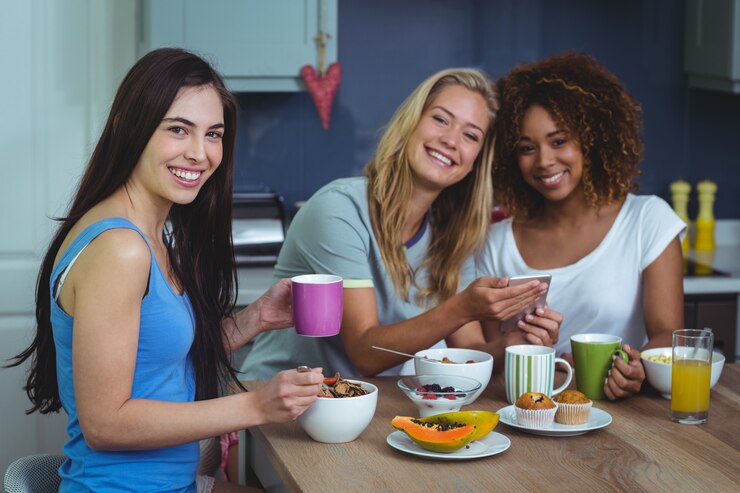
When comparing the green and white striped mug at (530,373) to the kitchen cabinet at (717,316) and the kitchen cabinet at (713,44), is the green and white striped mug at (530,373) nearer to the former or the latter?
the kitchen cabinet at (717,316)

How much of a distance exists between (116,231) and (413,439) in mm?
536

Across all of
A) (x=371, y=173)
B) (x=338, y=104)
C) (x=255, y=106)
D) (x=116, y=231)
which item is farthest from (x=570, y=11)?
(x=116, y=231)

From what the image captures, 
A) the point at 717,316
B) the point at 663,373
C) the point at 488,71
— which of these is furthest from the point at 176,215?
the point at 488,71

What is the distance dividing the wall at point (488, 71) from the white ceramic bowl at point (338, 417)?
6.62 ft

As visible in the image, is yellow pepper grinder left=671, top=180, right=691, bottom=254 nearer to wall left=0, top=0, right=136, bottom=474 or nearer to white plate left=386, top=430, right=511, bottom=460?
wall left=0, top=0, right=136, bottom=474

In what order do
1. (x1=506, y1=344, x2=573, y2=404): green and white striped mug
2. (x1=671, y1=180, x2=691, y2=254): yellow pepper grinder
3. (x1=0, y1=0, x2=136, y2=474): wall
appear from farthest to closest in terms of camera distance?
1. (x1=671, y1=180, x2=691, y2=254): yellow pepper grinder
2. (x1=0, y1=0, x2=136, y2=474): wall
3. (x1=506, y1=344, x2=573, y2=404): green and white striped mug

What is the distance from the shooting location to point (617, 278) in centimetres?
230

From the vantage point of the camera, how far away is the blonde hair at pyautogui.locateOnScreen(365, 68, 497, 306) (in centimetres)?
222

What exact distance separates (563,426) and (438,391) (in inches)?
8.2

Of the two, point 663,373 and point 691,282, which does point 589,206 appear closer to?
point 663,373

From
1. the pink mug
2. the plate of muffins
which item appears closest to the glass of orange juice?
the plate of muffins

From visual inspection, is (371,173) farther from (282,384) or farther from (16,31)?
(16,31)

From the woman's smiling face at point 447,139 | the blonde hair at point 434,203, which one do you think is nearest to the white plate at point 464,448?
the blonde hair at point 434,203

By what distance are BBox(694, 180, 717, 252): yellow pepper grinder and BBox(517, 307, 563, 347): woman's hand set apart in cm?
182
